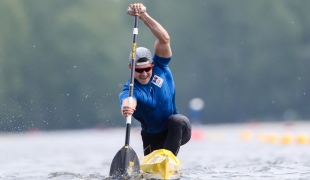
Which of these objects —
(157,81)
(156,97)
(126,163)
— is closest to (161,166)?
(126,163)

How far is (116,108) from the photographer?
212 ft

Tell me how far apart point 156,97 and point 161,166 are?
0.89 meters

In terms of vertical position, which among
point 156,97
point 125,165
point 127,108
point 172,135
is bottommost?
→ point 125,165

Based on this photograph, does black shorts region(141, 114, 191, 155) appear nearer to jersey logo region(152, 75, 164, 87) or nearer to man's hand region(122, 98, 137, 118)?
jersey logo region(152, 75, 164, 87)

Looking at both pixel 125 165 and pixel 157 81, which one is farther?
pixel 157 81

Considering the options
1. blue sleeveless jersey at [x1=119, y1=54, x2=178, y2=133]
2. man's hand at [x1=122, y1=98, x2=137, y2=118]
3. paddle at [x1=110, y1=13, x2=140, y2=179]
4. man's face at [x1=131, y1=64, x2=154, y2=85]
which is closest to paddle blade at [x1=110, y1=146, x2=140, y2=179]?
paddle at [x1=110, y1=13, x2=140, y2=179]

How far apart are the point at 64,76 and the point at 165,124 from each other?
53.4 meters

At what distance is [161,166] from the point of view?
10.1m

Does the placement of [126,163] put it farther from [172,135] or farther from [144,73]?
[144,73]

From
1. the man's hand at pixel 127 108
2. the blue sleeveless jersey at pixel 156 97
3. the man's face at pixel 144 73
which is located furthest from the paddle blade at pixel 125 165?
the man's face at pixel 144 73

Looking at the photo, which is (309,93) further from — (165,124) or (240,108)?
(165,124)

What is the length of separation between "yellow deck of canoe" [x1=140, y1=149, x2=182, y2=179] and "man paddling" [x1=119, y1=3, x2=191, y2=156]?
0.65 feet

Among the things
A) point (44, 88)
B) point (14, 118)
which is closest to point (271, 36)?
point (44, 88)

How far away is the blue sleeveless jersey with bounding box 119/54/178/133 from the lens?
10094mm
